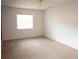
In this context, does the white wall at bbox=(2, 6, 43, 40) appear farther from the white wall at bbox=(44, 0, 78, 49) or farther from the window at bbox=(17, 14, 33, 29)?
the white wall at bbox=(44, 0, 78, 49)

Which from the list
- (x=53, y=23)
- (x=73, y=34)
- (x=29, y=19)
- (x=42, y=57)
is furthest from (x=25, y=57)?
(x=29, y=19)

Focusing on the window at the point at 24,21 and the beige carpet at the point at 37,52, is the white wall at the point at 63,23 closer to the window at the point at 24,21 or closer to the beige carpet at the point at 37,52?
the beige carpet at the point at 37,52

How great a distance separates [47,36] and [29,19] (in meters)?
1.82

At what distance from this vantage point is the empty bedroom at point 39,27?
154 inches

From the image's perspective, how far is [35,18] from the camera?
6.47 meters

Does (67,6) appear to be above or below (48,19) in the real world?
above

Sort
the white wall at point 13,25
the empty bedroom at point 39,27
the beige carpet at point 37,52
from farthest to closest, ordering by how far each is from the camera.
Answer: the white wall at point 13,25 < the empty bedroom at point 39,27 < the beige carpet at point 37,52

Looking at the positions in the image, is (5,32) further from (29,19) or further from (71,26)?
(71,26)

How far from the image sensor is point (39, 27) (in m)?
6.71

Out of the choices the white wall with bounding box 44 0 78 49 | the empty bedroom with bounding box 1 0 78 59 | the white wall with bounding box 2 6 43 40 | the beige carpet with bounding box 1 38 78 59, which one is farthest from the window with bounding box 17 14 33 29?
the beige carpet with bounding box 1 38 78 59

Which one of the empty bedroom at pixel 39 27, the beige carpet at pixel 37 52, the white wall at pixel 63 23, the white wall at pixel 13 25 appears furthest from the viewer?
the white wall at pixel 13 25

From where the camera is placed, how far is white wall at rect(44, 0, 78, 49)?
4.04 metres

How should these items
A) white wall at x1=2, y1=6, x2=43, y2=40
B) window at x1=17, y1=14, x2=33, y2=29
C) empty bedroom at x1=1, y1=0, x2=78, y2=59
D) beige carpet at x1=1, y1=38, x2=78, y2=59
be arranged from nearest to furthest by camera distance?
1. beige carpet at x1=1, y1=38, x2=78, y2=59
2. empty bedroom at x1=1, y1=0, x2=78, y2=59
3. white wall at x1=2, y1=6, x2=43, y2=40
4. window at x1=17, y1=14, x2=33, y2=29

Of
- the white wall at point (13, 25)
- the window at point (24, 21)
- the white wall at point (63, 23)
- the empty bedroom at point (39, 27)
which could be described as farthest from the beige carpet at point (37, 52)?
the window at point (24, 21)
